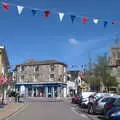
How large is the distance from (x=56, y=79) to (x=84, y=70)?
943 inches

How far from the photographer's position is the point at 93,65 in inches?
2896

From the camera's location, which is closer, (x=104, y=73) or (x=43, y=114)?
(x=43, y=114)

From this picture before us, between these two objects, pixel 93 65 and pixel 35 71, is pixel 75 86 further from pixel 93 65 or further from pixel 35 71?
pixel 93 65

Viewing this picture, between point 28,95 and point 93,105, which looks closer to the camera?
point 93,105

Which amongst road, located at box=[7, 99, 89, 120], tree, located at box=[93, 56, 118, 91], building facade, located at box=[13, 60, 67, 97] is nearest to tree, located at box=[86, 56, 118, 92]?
tree, located at box=[93, 56, 118, 91]

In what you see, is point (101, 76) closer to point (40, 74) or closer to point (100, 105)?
point (40, 74)

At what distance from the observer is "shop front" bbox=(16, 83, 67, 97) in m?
100

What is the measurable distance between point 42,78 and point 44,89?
3.00m

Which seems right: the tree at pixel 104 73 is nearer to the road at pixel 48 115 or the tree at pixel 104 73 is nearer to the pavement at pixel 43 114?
the pavement at pixel 43 114

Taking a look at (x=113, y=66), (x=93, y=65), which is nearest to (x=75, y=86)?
(x=113, y=66)

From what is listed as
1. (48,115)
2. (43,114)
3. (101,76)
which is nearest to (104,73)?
(101,76)

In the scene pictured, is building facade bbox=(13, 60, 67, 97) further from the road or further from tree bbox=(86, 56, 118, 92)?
the road

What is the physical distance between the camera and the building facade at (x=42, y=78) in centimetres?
10056

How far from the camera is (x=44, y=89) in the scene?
102m
